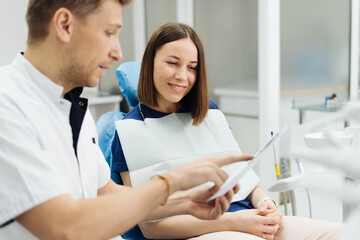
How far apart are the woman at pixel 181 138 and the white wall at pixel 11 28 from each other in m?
2.47

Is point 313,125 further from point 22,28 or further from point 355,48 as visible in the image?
point 22,28

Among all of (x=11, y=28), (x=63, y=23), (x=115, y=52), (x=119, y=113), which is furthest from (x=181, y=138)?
(x=11, y=28)

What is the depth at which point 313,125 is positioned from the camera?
83 centimetres

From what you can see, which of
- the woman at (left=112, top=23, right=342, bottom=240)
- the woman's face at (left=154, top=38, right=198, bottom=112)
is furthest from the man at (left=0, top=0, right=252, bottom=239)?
the woman's face at (left=154, top=38, right=198, bottom=112)

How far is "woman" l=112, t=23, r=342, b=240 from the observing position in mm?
1438

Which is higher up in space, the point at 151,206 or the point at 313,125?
the point at 313,125

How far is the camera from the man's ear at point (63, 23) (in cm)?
101

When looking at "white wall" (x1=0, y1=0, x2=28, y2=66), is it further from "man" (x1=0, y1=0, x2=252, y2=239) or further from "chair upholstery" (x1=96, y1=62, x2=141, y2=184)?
"man" (x1=0, y1=0, x2=252, y2=239)

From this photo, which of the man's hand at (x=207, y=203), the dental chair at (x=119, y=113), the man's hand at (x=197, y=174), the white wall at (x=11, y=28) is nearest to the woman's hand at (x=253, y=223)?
the man's hand at (x=207, y=203)

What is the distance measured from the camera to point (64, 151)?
3.63 ft

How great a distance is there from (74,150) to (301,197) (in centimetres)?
181

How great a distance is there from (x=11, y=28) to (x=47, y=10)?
2.95 metres

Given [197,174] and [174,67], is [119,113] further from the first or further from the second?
[197,174]

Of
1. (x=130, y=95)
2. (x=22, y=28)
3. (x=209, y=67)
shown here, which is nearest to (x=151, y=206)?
(x=130, y=95)
